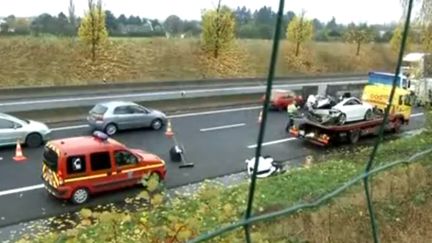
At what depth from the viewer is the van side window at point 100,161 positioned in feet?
36.0

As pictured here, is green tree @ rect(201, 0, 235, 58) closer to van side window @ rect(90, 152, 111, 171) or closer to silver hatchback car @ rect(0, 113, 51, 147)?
silver hatchback car @ rect(0, 113, 51, 147)

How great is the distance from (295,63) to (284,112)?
13.6 m

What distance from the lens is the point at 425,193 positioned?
6.30 m

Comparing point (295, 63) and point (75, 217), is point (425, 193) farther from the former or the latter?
point (295, 63)

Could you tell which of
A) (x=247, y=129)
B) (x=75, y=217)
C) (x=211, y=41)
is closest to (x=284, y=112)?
(x=247, y=129)

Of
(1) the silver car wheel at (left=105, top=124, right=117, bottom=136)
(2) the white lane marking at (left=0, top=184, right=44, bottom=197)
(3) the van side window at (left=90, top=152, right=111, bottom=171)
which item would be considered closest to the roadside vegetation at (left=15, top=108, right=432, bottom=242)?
(3) the van side window at (left=90, top=152, right=111, bottom=171)

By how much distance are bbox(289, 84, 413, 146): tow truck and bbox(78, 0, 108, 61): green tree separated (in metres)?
15.4

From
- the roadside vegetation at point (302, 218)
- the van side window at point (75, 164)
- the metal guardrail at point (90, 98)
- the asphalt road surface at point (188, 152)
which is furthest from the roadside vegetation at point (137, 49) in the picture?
the roadside vegetation at point (302, 218)

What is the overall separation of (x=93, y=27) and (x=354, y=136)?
1714cm

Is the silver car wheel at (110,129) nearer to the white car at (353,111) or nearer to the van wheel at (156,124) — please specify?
the van wheel at (156,124)

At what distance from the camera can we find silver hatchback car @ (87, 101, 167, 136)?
56.6 feet

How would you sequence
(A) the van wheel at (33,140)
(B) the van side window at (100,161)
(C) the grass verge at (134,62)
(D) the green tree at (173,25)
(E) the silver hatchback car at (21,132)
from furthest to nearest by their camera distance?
(D) the green tree at (173,25) < (C) the grass verge at (134,62) < (A) the van wheel at (33,140) < (E) the silver hatchback car at (21,132) < (B) the van side window at (100,161)

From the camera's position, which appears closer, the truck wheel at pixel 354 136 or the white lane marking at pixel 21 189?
the white lane marking at pixel 21 189

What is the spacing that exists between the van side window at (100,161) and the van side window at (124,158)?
196mm
